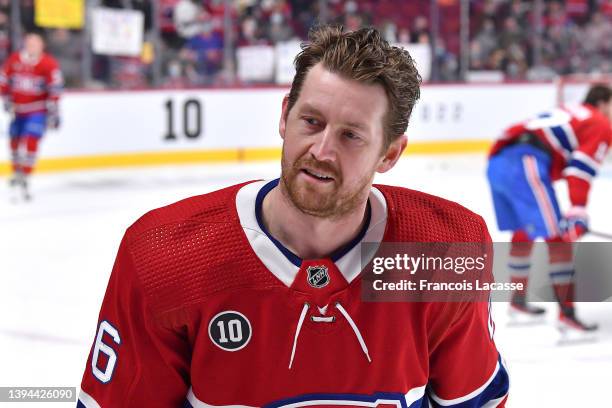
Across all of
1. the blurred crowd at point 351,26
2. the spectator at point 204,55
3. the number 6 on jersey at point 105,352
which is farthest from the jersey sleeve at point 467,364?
the spectator at point 204,55

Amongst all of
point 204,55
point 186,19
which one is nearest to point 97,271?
point 204,55

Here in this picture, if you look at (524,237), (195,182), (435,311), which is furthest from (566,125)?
(195,182)

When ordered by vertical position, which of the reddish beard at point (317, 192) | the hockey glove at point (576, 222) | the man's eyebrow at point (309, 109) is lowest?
the hockey glove at point (576, 222)

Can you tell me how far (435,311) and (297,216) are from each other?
23 centimetres

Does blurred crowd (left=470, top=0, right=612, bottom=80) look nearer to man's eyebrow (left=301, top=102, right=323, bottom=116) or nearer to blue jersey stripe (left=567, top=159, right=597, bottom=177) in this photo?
blue jersey stripe (left=567, top=159, right=597, bottom=177)

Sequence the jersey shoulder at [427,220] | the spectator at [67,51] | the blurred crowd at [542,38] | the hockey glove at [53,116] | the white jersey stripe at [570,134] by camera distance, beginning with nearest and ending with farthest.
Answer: the jersey shoulder at [427,220] < the white jersey stripe at [570,134] < the hockey glove at [53,116] < the spectator at [67,51] < the blurred crowd at [542,38]

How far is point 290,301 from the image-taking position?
1.23m

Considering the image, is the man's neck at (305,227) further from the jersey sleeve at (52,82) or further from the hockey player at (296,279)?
the jersey sleeve at (52,82)

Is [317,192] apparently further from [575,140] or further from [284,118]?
[575,140]

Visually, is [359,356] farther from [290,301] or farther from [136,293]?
[136,293]

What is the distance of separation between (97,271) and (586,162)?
2.34m

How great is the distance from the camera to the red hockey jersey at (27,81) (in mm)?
6914

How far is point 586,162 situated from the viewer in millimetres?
3473

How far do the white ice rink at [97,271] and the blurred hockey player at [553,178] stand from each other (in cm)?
24
